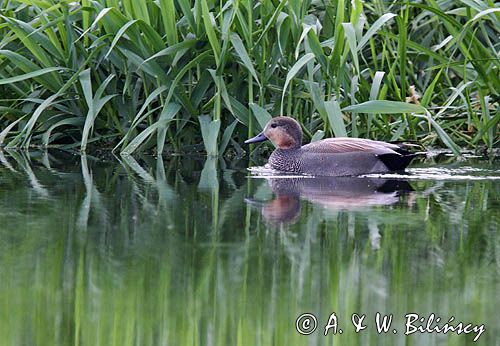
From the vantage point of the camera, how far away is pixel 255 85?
8453mm

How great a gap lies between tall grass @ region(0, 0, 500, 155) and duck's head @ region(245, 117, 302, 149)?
0.12 meters

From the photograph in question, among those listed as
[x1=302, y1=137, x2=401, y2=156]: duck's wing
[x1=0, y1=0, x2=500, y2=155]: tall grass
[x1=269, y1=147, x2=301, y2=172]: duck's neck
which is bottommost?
[x1=269, y1=147, x2=301, y2=172]: duck's neck

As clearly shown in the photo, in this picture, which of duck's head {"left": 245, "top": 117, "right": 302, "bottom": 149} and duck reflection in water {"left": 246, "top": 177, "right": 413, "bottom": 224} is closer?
duck reflection in water {"left": 246, "top": 177, "right": 413, "bottom": 224}

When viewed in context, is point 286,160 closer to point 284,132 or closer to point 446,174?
point 284,132

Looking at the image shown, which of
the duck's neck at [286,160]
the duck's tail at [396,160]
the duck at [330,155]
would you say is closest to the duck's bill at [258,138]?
the duck at [330,155]

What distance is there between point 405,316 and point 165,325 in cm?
75

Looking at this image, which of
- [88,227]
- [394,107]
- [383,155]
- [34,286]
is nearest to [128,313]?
[34,286]

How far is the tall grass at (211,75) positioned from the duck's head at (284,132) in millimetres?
125

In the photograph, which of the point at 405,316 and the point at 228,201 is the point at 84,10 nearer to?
the point at 228,201

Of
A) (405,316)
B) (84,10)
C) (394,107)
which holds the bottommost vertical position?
(405,316)

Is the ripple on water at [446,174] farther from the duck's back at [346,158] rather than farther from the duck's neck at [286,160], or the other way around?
the duck's neck at [286,160]

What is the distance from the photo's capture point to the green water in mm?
3375

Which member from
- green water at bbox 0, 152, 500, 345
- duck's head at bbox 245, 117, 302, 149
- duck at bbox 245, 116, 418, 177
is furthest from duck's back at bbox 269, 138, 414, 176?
green water at bbox 0, 152, 500, 345

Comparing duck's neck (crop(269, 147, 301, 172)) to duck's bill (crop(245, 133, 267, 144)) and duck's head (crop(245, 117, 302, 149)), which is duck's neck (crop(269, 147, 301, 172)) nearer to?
duck's head (crop(245, 117, 302, 149))
